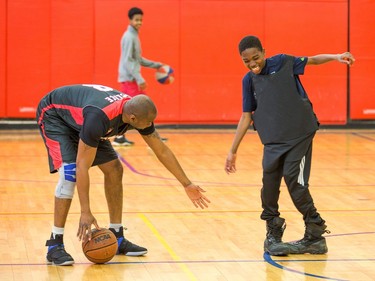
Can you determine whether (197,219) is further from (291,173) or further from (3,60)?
(3,60)

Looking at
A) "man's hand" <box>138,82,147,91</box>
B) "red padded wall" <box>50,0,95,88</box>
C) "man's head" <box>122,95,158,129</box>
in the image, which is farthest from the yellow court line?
"red padded wall" <box>50,0,95,88</box>

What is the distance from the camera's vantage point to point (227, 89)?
16578 millimetres

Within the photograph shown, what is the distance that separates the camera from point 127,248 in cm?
698

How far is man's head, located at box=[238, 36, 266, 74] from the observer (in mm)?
6754

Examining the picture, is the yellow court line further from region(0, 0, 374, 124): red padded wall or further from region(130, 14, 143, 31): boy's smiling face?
region(0, 0, 374, 124): red padded wall

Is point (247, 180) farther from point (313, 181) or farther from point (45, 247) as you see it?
point (45, 247)

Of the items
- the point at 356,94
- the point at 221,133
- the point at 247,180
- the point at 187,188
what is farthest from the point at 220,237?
the point at 356,94

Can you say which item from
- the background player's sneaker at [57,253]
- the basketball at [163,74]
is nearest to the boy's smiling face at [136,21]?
the basketball at [163,74]

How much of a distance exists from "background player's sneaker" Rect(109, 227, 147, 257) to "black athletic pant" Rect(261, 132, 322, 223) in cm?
105

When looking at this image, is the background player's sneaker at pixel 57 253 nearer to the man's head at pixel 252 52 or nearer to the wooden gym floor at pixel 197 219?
the wooden gym floor at pixel 197 219

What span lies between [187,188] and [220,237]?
1.24 meters

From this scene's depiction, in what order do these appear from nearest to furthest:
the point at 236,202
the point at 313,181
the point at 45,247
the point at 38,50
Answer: the point at 45,247, the point at 236,202, the point at 313,181, the point at 38,50

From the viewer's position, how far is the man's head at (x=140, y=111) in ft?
20.3

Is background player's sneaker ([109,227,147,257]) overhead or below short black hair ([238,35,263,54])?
below
